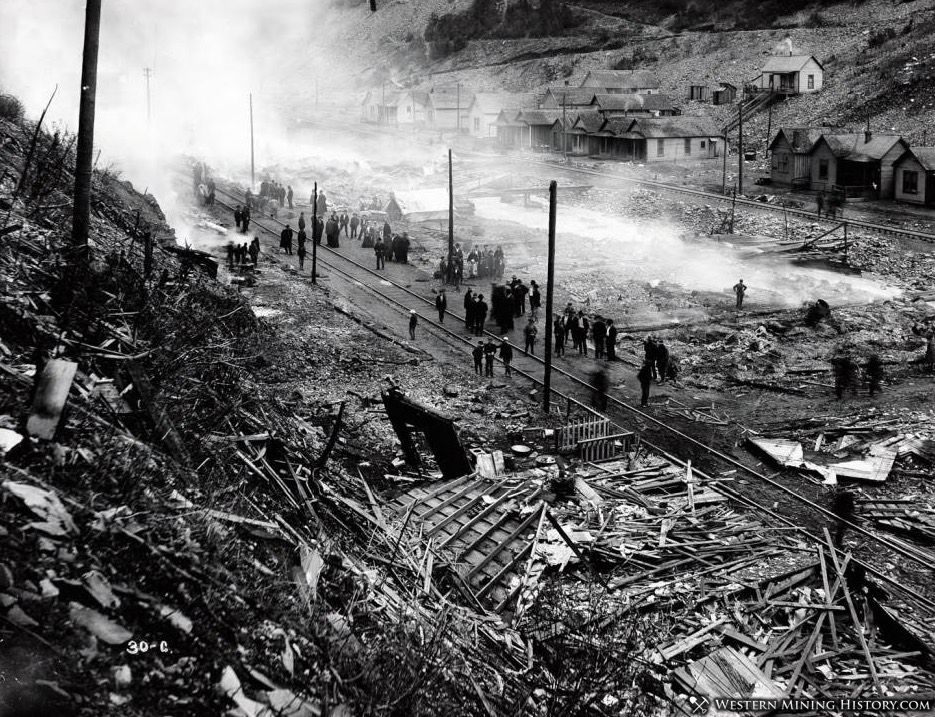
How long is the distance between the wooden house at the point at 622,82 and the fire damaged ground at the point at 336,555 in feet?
216

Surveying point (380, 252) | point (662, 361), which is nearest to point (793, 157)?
point (380, 252)

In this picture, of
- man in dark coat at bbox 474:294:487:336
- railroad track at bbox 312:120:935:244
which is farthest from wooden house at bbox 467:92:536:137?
man in dark coat at bbox 474:294:487:336

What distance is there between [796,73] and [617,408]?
5933 centimetres

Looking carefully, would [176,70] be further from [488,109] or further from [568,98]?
Result: [568,98]

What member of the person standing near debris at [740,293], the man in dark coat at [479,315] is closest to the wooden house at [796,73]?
the person standing near debris at [740,293]

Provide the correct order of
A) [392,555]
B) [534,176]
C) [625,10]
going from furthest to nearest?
[625,10]
[534,176]
[392,555]

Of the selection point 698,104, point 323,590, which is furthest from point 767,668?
point 698,104

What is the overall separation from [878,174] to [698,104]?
3207 cm

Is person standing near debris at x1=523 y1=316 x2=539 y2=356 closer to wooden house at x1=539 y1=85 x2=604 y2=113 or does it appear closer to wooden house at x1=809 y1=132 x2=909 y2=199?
wooden house at x1=809 y1=132 x2=909 y2=199

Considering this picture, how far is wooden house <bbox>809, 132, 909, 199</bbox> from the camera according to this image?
45.0 metres

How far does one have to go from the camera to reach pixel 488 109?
79.4 meters

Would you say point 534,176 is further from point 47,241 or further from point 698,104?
point 47,241

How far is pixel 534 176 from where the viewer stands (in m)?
59.6

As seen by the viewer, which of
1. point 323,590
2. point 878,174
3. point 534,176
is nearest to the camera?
point 323,590
